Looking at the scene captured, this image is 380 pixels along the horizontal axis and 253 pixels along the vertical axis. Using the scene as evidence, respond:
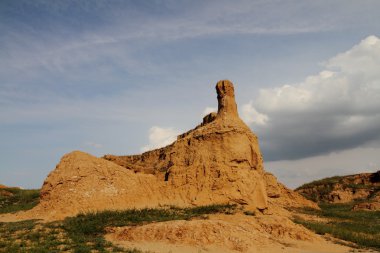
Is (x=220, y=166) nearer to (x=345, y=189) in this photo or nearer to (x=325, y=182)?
(x=345, y=189)

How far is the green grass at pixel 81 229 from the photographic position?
536 inches

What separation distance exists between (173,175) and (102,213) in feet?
16.9

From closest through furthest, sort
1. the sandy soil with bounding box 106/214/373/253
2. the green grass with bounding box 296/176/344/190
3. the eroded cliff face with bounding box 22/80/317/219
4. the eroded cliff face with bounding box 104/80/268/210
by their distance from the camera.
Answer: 1. the sandy soil with bounding box 106/214/373/253
2. the eroded cliff face with bounding box 22/80/317/219
3. the eroded cliff face with bounding box 104/80/268/210
4. the green grass with bounding box 296/176/344/190

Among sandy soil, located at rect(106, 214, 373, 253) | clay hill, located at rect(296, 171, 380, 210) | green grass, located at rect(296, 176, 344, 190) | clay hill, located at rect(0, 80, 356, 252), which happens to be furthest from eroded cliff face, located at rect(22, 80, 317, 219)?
green grass, located at rect(296, 176, 344, 190)

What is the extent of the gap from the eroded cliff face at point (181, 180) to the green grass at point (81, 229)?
1.32 meters

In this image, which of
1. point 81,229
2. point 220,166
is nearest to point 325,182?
point 220,166

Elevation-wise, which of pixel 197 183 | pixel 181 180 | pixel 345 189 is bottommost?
pixel 197 183

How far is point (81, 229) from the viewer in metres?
16.8

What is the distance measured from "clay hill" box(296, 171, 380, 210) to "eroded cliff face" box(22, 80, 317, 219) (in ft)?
105

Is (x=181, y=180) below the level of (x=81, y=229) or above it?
above

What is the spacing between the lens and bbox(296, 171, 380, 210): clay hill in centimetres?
5247

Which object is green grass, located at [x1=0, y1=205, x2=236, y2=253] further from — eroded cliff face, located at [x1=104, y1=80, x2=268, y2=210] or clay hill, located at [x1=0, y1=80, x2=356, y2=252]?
eroded cliff face, located at [x1=104, y1=80, x2=268, y2=210]

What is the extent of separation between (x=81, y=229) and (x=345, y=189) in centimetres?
4789

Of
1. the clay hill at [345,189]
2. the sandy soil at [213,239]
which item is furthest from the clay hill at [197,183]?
the clay hill at [345,189]
